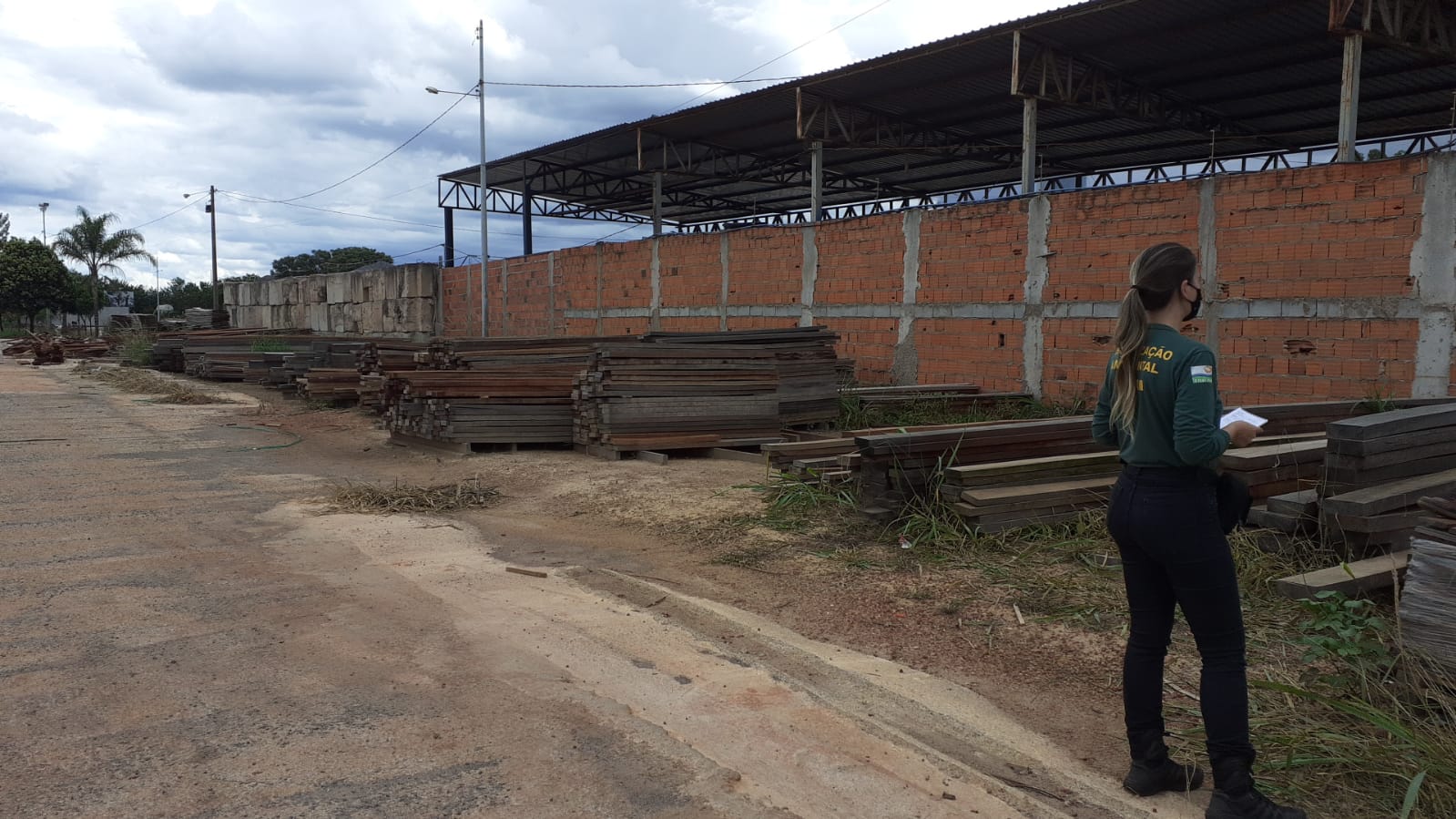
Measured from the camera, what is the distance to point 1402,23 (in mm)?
10484

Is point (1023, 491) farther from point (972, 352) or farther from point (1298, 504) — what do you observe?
point (972, 352)

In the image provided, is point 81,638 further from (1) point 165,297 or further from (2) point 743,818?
(1) point 165,297

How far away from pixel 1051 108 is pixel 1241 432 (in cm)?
1633

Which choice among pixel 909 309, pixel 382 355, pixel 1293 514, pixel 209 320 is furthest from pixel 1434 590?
pixel 209 320

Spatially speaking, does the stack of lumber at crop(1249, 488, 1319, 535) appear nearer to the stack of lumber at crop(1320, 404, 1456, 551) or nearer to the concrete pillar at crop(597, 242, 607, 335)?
the stack of lumber at crop(1320, 404, 1456, 551)

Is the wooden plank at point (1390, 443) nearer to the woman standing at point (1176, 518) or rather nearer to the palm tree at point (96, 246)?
the woman standing at point (1176, 518)

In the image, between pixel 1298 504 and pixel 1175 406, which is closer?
pixel 1175 406

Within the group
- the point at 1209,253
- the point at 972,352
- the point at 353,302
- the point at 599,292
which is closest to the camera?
the point at 1209,253

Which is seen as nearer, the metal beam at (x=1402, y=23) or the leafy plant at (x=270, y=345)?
the metal beam at (x=1402, y=23)

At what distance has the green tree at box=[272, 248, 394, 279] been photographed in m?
68.1

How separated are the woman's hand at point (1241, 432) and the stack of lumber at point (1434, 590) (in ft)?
3.51

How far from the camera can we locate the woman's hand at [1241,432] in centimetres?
250

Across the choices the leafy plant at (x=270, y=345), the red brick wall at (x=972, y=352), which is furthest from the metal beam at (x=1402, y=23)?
the leafy plant at (x=270, y=345)

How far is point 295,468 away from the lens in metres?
9.44
